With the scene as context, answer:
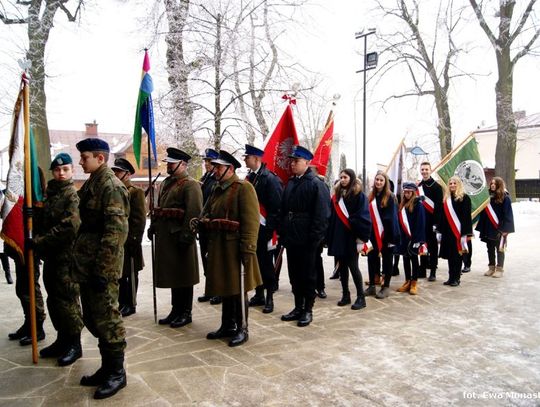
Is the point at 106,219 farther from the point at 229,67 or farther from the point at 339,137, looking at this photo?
the point at 339,137

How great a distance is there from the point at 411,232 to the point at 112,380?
206 inches

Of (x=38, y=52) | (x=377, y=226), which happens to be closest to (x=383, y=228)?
(x=377, y=226)

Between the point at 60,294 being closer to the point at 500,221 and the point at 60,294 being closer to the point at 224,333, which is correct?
the point at 224,333

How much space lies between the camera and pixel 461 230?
7.82m

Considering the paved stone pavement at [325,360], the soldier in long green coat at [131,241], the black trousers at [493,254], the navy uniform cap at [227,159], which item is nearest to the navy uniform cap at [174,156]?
the soldier in long green coat at [131,241]

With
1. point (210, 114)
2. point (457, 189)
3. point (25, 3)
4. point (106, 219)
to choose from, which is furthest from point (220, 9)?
point (106, 219)

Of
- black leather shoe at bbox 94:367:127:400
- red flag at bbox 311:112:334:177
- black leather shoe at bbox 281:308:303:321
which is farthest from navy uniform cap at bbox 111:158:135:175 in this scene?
red flag at bbox 311:112:334:177

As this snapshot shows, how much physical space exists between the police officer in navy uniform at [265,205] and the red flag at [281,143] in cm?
80

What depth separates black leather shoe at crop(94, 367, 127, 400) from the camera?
11.6ft

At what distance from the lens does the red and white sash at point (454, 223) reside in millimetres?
7750

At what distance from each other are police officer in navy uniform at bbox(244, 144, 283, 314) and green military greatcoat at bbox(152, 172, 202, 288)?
924 mm

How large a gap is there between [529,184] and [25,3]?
3305 cm

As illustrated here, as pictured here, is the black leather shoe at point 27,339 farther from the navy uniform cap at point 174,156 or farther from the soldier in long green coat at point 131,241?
the navy uniform cap at point 174,156

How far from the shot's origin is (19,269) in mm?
4926
